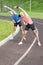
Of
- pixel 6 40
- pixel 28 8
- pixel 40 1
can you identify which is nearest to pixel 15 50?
pixel 6 40

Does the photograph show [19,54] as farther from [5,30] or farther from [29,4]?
[29,4]

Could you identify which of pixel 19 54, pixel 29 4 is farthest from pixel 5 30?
pixel 29 4

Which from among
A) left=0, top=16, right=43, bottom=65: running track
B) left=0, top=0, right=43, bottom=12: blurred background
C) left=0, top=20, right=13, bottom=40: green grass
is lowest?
left=0, top=0, right=43, bottom=12: blurred background

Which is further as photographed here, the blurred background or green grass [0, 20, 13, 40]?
the blurred background

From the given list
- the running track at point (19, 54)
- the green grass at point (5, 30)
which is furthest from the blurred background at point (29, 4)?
the running track at point (19, 54)

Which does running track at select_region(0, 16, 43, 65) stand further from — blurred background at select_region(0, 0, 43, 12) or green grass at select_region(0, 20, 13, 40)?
blurred background at select_region(0, 0, 43, 12)

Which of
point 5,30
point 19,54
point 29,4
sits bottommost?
point 29,4

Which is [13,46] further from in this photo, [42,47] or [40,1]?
[40,1]

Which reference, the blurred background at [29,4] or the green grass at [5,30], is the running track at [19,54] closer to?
the green grass at [5,30]

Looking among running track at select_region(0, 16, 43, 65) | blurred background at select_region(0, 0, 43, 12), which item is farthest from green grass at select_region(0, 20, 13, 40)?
blurred background at select_region(0, 0, 43, 12)

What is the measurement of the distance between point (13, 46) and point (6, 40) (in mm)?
2027

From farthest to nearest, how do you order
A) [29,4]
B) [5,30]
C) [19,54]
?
[29,4] < [5,30] < [19,54]

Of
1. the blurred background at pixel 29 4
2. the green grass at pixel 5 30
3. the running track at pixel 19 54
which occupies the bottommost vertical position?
the blurred background at pixel 29 4

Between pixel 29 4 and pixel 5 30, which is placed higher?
pixel 5 30
